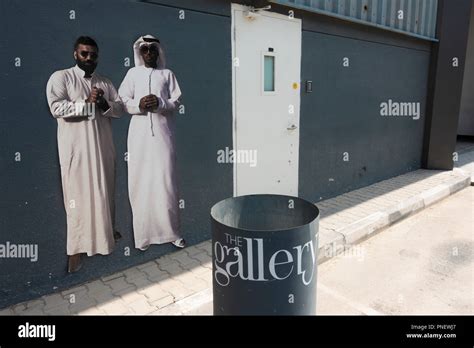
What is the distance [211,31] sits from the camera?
175 inches

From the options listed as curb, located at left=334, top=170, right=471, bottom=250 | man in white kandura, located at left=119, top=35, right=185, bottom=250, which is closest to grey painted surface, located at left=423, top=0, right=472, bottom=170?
curb, located at left=334, top=170, right=471, bottom=250

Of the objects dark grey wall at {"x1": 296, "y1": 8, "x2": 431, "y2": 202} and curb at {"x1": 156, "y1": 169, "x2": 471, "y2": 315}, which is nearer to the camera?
curb at {"x1": 156, "y1": 169, "x2": 471, "y2": 315}

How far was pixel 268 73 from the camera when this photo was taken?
525 cm

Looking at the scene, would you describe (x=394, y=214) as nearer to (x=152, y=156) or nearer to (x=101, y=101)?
(x=152, y=156)

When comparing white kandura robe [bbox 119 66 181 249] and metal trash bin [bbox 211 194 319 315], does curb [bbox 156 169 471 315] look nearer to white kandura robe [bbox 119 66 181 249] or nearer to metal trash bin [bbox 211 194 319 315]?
white kandura robe [bbox 119 66 181 249]

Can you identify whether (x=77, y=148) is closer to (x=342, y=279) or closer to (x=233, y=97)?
(x=233, y=97)

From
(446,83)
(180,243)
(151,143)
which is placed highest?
(446,83)

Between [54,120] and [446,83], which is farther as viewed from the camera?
[446,83]

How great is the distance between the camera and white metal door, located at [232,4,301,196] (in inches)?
191

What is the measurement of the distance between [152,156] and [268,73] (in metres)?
2.18

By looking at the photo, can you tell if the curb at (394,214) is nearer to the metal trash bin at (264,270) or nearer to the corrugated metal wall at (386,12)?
the metal trash bin at (264,270)

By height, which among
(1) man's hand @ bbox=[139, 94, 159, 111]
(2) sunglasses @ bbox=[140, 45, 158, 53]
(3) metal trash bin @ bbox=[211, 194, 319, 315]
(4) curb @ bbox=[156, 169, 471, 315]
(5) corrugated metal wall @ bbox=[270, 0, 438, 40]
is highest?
(5) corrugated metal wall @ bbox=[270, 0, 438, 40]

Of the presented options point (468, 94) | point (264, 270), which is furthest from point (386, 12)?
point (468, 94)
